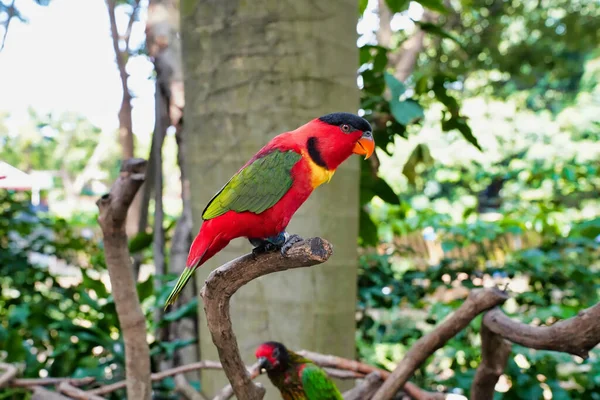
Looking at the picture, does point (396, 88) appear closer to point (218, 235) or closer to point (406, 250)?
point (218, 235)

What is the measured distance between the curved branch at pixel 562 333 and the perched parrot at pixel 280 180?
0.82m

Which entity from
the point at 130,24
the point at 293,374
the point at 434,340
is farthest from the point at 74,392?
the point at 130,24

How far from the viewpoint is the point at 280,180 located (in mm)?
861

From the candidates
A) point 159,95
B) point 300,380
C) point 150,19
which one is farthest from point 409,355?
point 150,19

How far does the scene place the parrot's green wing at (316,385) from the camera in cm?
153

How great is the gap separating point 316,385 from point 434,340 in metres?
0.37

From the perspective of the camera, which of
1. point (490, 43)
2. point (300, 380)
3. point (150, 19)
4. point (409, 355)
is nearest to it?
point (300, 380)

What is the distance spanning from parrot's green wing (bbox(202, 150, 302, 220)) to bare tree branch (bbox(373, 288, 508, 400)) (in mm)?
900

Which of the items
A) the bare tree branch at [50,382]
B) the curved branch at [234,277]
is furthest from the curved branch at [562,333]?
the bare tree branch at [50,382]

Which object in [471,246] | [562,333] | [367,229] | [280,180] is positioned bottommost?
[562,333]

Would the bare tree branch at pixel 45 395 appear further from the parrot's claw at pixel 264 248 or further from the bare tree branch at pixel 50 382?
the parrot's claw at pixel 264 248

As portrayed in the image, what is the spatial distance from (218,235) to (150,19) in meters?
2.32

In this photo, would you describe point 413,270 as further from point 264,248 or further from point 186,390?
point 264,248

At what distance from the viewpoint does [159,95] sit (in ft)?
8.76
